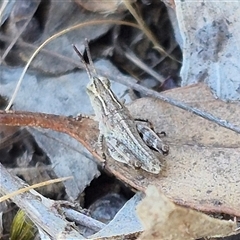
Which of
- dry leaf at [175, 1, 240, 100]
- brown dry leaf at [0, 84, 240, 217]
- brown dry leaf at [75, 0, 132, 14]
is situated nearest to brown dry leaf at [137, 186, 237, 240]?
brown dry leaf at [0, 84, 240, 217]

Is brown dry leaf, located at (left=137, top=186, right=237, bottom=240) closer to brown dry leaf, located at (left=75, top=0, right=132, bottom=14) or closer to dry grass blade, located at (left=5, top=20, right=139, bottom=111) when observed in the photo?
dry grass blade, located at (left=5, top=20, right=139, bottom=111)

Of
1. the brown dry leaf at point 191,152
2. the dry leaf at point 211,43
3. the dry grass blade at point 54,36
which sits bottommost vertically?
the brown dry leaf at point 191,152

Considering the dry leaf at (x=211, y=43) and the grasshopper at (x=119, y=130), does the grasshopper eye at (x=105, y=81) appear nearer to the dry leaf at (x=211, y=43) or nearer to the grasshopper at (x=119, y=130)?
the grasshopper at (x=119, y=130)

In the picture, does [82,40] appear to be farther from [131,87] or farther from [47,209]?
[47,209]

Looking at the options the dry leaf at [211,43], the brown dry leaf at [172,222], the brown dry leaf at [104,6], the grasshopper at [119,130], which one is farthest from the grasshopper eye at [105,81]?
the brown dry leaf at [172,222]

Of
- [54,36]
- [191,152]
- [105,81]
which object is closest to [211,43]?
[105,81]

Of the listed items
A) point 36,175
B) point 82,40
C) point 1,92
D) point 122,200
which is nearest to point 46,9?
point 82,40
